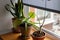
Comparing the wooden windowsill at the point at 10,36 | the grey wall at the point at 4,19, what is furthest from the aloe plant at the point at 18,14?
the wooden windowsill at the point at 10,36

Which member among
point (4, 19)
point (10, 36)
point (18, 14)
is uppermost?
point (18, 14)

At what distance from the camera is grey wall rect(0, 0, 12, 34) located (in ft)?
5.88

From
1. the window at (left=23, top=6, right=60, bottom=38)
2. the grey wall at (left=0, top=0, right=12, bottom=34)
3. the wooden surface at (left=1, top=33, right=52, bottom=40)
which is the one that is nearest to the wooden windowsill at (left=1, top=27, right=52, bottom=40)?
the wooden surface at (left=1, top=33, right=52, bottom=40)

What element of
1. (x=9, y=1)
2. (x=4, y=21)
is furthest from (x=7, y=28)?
(x=9, y=1)

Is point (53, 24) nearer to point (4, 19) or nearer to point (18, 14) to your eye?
point (18, 14)

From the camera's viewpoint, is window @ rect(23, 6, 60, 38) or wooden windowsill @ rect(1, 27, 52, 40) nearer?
window @ rect(23, 6, 60, 38)

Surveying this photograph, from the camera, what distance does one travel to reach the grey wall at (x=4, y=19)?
5.88ft

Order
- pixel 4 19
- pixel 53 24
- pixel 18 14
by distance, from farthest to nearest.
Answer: pixel 4 19 < pixel 18 14 < pixel 53 24

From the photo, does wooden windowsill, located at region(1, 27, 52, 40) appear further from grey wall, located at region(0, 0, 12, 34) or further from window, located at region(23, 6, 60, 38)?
window, located at region(23, 6, 60, 38)

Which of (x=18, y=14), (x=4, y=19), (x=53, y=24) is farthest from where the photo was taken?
(x=4, y=19)

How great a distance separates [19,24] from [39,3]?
0.37m

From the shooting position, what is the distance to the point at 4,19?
1842mm

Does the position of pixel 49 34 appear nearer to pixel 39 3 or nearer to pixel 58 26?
pixel 58 26

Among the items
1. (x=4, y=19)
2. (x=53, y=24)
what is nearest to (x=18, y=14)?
(x=4, y=19)
